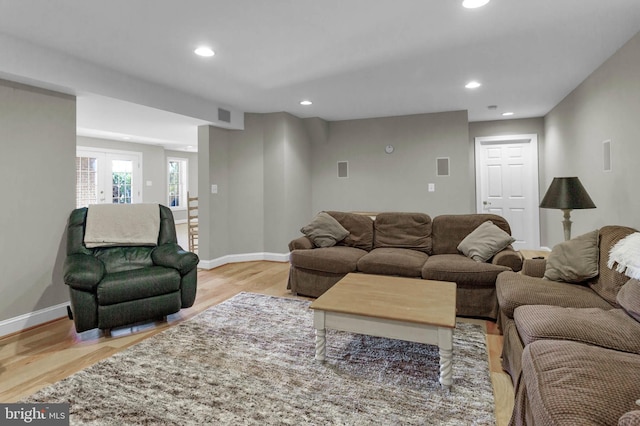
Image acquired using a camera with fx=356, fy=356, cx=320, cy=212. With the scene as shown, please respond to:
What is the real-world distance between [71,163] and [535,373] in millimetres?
3978

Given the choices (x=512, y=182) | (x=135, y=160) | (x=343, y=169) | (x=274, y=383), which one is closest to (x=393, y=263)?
(x=274, y=383)

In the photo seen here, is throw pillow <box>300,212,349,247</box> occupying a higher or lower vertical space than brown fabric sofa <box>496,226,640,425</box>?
higher

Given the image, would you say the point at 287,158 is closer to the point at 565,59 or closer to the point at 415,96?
the point at 415,96

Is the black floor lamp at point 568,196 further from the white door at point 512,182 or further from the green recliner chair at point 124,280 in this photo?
the green recliner chair at point 124,280

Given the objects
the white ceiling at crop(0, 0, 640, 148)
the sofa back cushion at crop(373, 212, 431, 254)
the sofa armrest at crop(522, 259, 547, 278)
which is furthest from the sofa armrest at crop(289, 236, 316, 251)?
the sofa armrest at crop(522, 259, 547, 278)

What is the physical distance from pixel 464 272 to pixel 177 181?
30.4 feet

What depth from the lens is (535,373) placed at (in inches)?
56.4

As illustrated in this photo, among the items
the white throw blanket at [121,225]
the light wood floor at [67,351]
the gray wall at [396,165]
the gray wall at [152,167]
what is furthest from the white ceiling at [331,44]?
the gray wall at [152,167]

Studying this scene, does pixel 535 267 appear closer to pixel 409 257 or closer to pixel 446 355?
pixel 409 257

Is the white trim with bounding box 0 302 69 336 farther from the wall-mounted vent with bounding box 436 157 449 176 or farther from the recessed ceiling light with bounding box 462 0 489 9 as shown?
the wall-mounted vent with bounding box 436 157 449 176

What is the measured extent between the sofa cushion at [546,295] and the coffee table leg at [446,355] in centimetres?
55

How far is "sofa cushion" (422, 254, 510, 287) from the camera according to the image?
3.10 meters

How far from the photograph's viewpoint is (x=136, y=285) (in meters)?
2.87

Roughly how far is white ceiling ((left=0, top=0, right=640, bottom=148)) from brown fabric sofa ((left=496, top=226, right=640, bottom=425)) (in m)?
1.61
